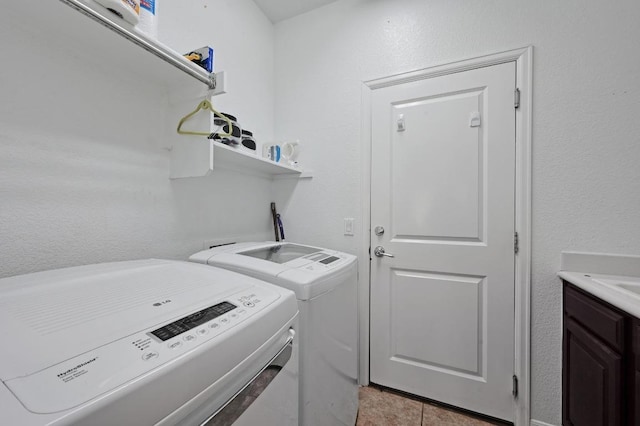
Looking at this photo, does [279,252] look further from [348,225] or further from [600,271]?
[600,271]

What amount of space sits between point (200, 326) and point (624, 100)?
6.95ft

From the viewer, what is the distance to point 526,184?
4.71 feet

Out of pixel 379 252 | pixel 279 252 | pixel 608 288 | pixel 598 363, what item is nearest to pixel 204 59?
pixel 279 252

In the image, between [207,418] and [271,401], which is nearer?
[207,418]

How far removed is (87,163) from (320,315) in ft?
3.53

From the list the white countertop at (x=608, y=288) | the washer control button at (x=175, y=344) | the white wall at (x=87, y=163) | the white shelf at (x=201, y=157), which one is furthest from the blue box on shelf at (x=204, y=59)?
the white countertop at (x=608, y=288)

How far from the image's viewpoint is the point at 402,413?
5.07 feet

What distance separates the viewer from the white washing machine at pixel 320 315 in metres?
0.93

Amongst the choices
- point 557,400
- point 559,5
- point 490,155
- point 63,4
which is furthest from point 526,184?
point 63,4

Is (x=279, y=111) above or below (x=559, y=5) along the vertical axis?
below

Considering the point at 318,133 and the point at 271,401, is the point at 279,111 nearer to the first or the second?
the point at 318,133

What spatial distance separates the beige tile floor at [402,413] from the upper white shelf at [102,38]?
203cm

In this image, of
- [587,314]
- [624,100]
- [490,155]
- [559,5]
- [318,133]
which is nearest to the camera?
[587,314]

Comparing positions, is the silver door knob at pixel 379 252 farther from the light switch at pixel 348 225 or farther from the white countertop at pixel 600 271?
the white countertop at pixel 600 271
